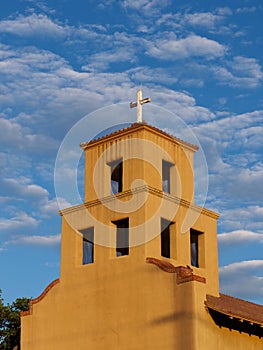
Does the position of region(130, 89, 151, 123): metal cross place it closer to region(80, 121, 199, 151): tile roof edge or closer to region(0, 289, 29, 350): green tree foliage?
region(80, 121, 199, 151): tile roof edge

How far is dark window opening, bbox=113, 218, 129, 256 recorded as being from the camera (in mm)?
27484

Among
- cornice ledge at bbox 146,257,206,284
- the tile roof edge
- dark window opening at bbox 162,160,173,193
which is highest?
the tile roof edge

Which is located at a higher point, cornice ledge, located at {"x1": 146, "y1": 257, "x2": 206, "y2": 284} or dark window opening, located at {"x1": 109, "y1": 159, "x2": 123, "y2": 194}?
dark window opening, located at {"x1": 109, "y1": 159, "x2": 123, "y2": 194}

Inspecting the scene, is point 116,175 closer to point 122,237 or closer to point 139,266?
point 122,237

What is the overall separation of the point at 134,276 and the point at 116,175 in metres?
5.26

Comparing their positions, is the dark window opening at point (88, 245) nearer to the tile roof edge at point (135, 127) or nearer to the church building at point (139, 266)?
the church building at point (139, 266)

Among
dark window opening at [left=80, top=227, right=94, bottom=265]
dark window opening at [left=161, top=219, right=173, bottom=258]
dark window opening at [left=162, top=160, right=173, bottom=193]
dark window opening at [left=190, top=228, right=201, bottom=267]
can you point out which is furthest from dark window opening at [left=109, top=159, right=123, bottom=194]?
dark window opening at [left=190, top=228, right=201, bottom=267]

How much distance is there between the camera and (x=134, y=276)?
26.3m

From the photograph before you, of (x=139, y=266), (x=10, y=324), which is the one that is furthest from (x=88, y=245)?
(x=10, y=324)

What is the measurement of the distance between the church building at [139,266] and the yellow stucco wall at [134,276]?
38mm

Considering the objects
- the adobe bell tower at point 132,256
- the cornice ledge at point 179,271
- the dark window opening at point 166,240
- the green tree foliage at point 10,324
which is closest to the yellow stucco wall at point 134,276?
the adobe bell tower at point 132,256

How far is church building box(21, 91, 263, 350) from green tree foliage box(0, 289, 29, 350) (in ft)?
36.2

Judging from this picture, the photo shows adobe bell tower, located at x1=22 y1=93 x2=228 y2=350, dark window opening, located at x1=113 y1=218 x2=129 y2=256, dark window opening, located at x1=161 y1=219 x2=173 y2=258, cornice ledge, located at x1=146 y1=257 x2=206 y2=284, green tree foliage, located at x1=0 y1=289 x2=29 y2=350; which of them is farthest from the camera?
green tree foliage, located at x1=0 y1=289 x2=29 y2=350

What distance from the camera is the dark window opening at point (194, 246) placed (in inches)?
1126
